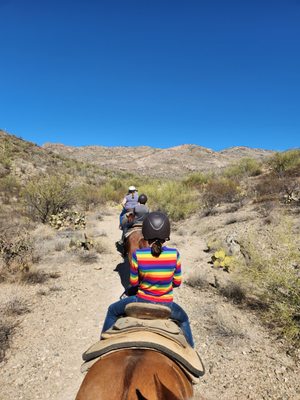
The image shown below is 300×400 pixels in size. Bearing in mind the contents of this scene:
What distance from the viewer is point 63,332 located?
531 cm

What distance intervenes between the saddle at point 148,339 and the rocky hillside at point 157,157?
61539mm

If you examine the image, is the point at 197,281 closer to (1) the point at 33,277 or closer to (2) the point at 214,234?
(1) the point at 33,277

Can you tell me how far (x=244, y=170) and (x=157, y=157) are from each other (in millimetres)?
62572

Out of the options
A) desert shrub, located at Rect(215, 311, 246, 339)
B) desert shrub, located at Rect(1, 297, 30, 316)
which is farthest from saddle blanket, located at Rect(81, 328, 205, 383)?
desert shrub, located at Rect(1, 297, 30, 316)

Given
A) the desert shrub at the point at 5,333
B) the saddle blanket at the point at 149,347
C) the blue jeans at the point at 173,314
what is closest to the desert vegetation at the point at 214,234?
the desert shrub at the point at 5,333

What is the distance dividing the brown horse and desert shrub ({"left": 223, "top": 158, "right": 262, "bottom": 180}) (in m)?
21.4

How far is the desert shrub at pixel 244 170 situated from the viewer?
22.9 metres

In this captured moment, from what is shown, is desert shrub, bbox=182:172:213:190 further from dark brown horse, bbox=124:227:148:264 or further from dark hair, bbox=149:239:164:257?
dark hair, bbox=149:239:164:257


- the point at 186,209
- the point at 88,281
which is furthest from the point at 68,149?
the point at 88,281

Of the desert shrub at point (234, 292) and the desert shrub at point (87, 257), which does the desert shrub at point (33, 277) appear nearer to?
the desert shrub at point (87, 257)

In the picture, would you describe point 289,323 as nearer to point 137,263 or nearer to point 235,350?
point 235,350

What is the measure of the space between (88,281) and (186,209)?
28.7 ft

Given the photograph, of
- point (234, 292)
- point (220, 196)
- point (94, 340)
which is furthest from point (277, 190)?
point (94, 340)

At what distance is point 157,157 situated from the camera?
8575 centimetres
